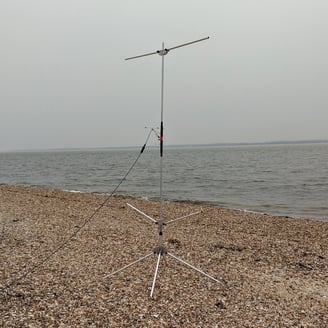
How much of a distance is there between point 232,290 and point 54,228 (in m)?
6.37

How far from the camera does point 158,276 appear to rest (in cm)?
627

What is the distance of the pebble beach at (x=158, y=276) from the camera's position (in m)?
4.79

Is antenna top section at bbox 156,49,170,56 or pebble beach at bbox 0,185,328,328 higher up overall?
antenna top section at bbox 156,49,170,56

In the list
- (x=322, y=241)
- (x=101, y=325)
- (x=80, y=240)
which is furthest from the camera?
(x=322, y=241)

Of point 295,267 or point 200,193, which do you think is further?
point 200,193

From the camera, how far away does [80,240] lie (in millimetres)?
8766

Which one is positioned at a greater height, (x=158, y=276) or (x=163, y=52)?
(x=163, y=52)

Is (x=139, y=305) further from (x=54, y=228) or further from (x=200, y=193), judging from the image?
(x=200, y=193)

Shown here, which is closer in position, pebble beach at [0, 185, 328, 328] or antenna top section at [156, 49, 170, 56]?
pebble beach at [0, 185, 328, 328]

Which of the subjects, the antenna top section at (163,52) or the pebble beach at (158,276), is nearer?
the pebble beach at (158,276)

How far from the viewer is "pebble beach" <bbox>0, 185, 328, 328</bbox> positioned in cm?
479

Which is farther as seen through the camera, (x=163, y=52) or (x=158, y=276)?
(x=158, y=276)

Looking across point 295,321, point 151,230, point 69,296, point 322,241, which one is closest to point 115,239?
point 151,230

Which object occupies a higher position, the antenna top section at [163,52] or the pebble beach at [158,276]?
the antenna top section at [163,52]
